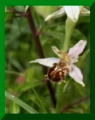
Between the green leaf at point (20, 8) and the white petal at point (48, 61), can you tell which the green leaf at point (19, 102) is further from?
the green leaf at point (20, 8)

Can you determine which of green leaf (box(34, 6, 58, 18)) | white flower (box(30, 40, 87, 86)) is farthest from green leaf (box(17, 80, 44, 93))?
green leaf (box(34, 6, 58, 18))

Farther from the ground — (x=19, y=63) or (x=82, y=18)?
(x=82, y=18)

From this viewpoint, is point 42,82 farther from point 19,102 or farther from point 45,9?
point 45,9

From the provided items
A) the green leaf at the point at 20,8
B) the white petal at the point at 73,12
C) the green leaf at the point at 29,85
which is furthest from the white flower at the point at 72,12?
the green leaf at the point at 29,85

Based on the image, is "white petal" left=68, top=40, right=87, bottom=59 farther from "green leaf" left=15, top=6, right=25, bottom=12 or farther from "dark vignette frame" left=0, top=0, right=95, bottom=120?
"green leaf" left=15, top=6, right=25, bottom=12

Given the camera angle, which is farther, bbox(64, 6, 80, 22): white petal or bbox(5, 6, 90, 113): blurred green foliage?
bbox(5, 6, 90, 113): blurred green foliage

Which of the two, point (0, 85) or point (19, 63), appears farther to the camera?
point (19, 63)

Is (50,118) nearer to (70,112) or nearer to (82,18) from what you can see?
(70,112)

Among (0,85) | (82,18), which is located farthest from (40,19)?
(0,85)

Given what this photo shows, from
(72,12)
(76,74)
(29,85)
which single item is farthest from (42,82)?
(72,12)
